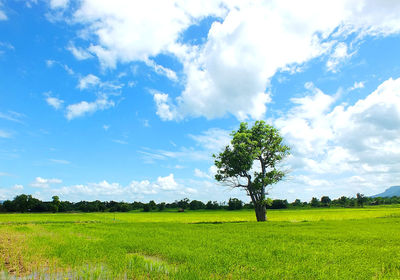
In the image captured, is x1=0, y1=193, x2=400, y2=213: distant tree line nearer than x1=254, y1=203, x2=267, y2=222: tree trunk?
No

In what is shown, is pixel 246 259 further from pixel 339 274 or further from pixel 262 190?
pixel 262 190

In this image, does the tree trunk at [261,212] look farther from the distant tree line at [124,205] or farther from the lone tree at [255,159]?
the distant tree line at [124,205]

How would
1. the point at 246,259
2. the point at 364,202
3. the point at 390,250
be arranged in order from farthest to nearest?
the point at 364,202 → the point at 390,250 → the point at 246,259

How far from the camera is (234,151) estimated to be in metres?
39.1

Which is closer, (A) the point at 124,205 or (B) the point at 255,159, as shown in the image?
(B) the point at 255,159

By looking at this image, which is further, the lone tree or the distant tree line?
the distant tree line

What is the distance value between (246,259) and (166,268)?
3616 mm

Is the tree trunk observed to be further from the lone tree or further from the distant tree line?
the distant tree line

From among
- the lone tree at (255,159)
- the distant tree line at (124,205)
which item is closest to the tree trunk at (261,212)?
the lone tree at (255,159)

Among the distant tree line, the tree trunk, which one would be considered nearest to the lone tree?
the tree trunk

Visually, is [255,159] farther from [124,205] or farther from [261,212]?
[124,205]

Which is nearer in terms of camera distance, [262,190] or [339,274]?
[339,274]

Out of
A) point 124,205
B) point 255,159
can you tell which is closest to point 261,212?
point 255,159

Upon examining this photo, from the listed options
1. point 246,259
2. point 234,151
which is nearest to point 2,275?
point 246,259
